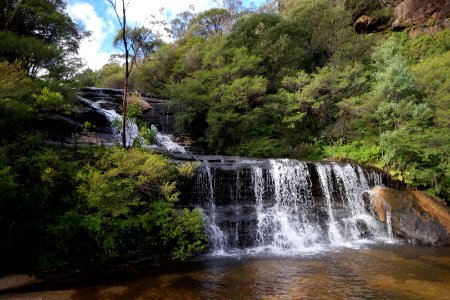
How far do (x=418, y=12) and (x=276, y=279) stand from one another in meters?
25.2

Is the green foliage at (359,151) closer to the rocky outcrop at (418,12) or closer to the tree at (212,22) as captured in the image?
the rocky outcrop at (418,12)

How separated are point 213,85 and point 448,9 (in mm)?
18304

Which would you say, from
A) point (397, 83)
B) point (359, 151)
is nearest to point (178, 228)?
point (359, 151)

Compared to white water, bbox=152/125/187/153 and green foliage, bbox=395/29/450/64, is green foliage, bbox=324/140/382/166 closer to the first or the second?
white water, bbox=152/125/187/153

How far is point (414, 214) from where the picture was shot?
11.4m

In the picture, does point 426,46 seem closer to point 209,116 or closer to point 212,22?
point 209,116

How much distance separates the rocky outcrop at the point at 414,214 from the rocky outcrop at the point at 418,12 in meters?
17.3

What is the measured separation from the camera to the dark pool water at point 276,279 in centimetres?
652

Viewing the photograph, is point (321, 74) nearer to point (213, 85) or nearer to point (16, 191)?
point (213, 85)

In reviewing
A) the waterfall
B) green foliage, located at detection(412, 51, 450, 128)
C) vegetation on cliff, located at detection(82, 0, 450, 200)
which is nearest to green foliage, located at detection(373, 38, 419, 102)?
vegetation on cliff, located at detection(82, 0, 450, 200)

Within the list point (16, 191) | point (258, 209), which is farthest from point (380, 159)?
point (16, 191)

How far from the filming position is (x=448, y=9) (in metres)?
22.7

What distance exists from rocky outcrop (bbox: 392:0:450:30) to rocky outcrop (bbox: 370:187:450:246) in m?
17.3

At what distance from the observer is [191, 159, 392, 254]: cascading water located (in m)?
10.5
